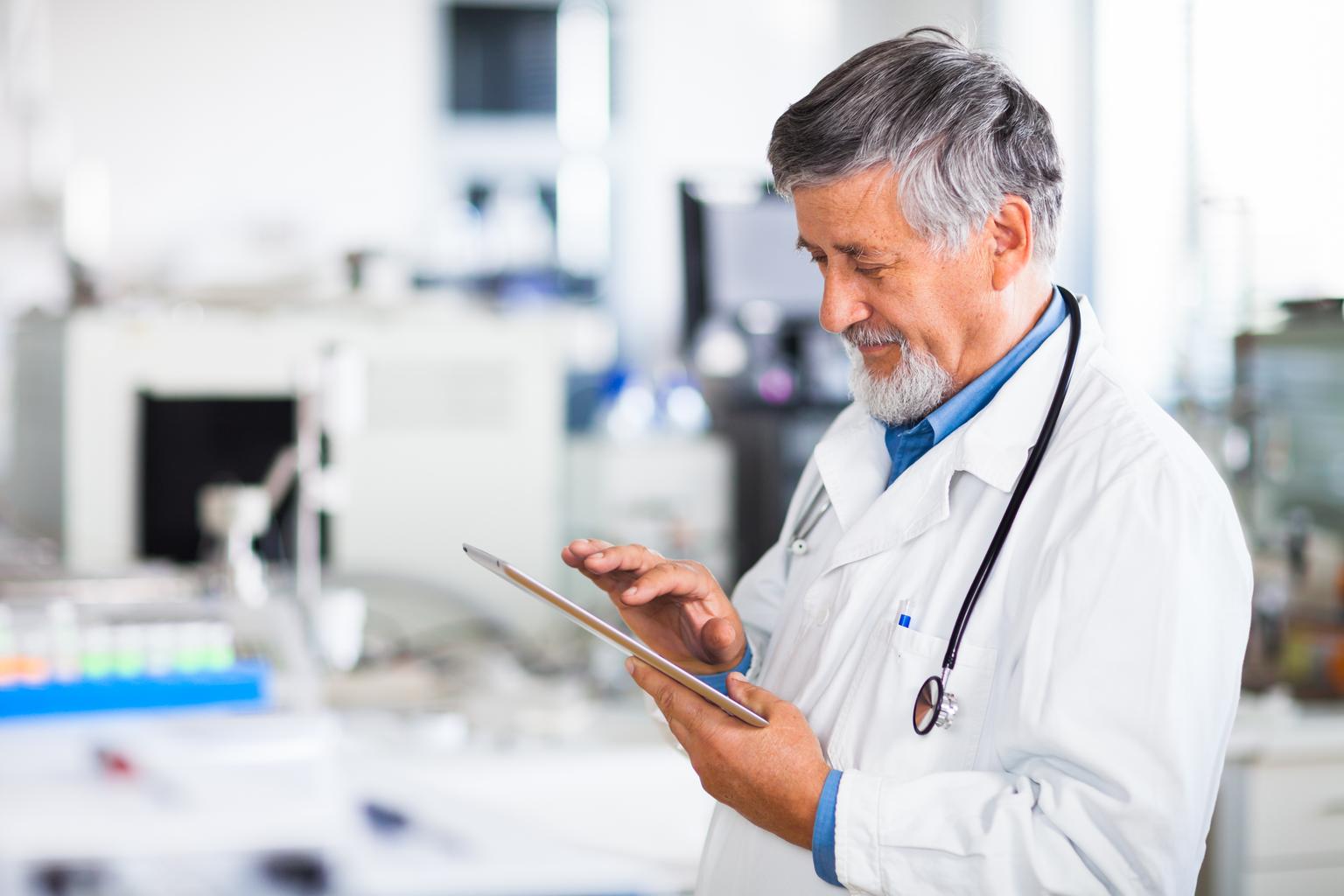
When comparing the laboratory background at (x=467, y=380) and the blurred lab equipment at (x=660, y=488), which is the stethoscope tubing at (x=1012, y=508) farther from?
the blurred lab equipment at (x=660, y=488)

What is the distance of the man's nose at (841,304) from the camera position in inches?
39.1

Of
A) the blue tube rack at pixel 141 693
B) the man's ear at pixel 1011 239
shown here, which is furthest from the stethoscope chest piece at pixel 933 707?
the blue tube rack at pixel 141 693

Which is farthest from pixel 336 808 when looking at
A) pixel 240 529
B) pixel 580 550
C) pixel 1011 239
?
pixel 1011 239

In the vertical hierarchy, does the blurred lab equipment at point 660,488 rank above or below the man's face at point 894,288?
below

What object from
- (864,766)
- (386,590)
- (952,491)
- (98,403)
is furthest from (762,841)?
(98,403)

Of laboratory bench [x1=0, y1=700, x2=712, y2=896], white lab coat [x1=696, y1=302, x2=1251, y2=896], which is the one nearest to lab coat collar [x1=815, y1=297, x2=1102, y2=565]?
white lab coat [x1=696, y1=302, x2=1251, y2=896]

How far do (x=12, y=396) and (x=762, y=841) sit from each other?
2.86 metres

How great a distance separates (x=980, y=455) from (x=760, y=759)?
29 cm

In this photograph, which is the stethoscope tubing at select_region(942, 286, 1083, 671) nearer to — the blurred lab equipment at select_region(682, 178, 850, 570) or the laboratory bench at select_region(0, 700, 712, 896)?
the laboratory bench at select_region(0, 700, 712, 896)

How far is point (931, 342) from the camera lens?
0.99m

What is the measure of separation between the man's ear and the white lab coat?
0.06m

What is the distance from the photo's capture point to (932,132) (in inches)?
36.3

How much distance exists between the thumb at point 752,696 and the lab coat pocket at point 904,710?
0.21 ft

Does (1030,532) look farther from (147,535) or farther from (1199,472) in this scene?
(147,535)
